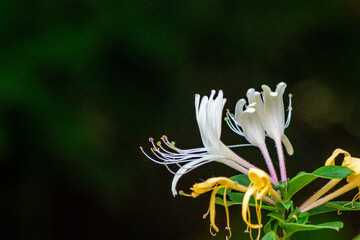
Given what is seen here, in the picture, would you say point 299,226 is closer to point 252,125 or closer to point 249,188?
point 249,188

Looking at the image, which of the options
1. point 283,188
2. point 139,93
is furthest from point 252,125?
point 139,93

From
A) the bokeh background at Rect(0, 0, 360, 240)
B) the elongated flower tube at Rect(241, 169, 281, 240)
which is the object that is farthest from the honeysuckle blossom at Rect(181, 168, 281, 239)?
the bokeh background at Rect(0, 0, 360, 240)

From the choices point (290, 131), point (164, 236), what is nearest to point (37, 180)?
point (164, 236)

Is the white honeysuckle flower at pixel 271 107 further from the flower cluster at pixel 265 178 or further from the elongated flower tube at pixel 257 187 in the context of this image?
the elongated flower tube at pixel 257 187

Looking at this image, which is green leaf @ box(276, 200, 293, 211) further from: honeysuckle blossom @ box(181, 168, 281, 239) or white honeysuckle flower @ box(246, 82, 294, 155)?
white honeysuckle flower @ box(246, 82, 294, 155)

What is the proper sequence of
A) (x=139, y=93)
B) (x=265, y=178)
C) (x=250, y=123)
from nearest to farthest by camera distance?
(x=265, y=178) → (x=250, y=123) → (x=139, y=93)

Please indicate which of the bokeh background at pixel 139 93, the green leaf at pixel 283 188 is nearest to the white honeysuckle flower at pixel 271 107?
the green leaf at pixel 283 188
